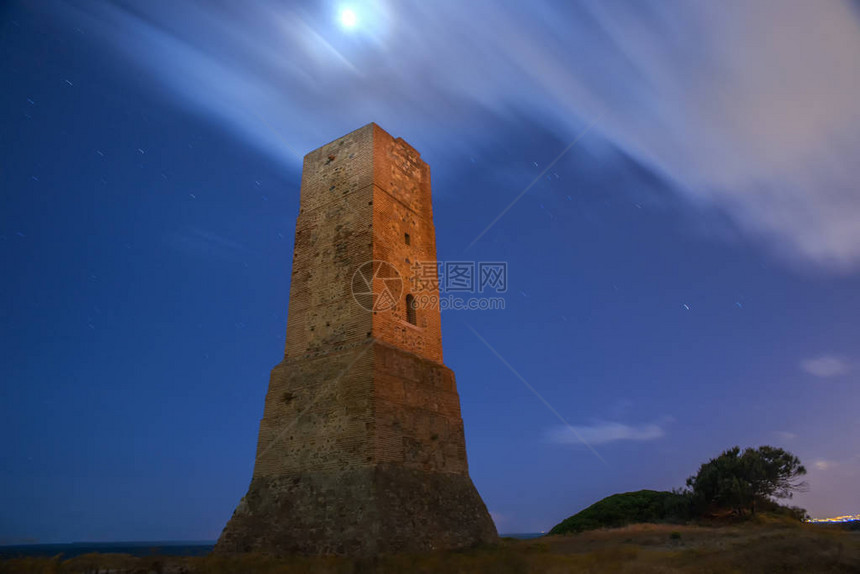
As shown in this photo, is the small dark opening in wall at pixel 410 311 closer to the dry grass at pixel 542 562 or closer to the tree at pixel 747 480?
the dry grass at pixel 542 562

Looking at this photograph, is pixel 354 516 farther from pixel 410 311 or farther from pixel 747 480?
pixel 747 480

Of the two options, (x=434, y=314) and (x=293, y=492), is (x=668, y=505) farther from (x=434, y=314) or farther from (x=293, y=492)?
(x=293, y=492)

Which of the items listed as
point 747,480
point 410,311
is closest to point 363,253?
point 410,311

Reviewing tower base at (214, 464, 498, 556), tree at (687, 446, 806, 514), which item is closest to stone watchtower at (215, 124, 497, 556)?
tower base at (214, 464, 498, 556)

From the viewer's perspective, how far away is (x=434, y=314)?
1279 centimetres

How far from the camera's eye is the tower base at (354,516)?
873 cm

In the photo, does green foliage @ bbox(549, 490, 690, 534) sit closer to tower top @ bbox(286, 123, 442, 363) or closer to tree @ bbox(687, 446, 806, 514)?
tree @ bbox(687, 446, 806, 514)

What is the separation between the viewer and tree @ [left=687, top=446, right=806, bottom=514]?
18.0 meters

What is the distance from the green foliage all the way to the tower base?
12.4 meters

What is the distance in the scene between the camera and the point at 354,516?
8.85m

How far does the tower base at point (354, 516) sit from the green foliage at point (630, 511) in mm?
12388

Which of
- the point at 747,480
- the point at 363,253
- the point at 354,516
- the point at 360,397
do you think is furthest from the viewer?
the point at 747,480

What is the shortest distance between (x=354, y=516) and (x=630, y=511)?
1666 cm
